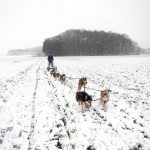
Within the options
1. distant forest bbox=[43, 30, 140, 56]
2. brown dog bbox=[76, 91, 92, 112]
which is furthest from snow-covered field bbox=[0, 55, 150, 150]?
distant forest bbox=[43, 30, 140, 56]

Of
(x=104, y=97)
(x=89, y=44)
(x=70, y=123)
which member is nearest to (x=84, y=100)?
(x=104, y=97)

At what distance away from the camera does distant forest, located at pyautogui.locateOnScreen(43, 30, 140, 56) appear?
10906cm

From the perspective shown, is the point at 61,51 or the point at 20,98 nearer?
the point at 20,98

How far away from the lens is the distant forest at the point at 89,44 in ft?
358

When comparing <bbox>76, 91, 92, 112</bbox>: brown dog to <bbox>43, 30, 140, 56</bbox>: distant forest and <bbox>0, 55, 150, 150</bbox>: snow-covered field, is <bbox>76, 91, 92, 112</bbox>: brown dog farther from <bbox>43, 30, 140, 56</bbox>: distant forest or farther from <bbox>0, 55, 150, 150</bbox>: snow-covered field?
<bbox>43, 30, 140, 56</bbox>: distant forest

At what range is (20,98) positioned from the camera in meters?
11.7

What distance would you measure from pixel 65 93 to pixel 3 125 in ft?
17.9

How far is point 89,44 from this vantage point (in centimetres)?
10938

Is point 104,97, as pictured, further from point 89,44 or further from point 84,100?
point 89,44

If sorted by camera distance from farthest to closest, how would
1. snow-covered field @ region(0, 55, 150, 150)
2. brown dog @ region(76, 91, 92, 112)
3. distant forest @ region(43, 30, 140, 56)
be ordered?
distant forest @ region(43, 30, 140, 56) < brown dog @ region(76, 91, 92, 112) < snow-covered field @ region(0, 55, 150, 150)

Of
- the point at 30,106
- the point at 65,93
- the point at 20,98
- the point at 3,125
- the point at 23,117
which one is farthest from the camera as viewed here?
the point at 65,93

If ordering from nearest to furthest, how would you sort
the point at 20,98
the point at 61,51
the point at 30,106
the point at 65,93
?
the point at 30,106 < the point at 20,98 < the point at 65,93 < the point at 61,51

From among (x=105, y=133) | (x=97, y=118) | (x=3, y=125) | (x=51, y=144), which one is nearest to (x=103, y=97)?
(x=97, y=118)

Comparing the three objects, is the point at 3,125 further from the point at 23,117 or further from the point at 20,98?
the point at 20,98
